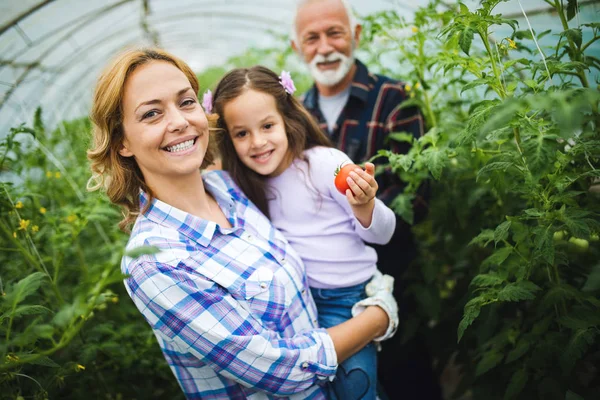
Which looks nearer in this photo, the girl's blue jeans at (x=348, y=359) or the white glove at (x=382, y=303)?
the girl's blue jeans at (x=348, y=359)

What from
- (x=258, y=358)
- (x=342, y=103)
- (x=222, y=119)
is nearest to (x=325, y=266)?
(x=258, y=358)

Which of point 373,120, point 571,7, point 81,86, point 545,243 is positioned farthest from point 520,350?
point 81,86

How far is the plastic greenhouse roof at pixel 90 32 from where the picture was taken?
4.70 metres

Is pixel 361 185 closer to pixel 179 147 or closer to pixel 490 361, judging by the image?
pixel 179 147

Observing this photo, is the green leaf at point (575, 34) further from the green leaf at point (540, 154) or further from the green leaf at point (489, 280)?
the green leaf at point (489, 280)

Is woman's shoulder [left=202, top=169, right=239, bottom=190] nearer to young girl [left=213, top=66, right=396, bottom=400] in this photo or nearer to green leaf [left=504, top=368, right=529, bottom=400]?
young girl [left=213, top=66, right=396, bottom=400]

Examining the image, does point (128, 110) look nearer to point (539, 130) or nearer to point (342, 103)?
point (539, 130)

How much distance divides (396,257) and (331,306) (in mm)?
892

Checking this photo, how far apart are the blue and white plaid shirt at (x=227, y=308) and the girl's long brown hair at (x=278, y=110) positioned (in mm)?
339

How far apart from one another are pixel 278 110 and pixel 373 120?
0.84 m

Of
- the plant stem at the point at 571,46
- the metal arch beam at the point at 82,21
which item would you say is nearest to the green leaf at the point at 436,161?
the plant stem at the point at 571,46

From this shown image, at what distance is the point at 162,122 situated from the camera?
1.58 metres

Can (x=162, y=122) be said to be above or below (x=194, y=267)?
above

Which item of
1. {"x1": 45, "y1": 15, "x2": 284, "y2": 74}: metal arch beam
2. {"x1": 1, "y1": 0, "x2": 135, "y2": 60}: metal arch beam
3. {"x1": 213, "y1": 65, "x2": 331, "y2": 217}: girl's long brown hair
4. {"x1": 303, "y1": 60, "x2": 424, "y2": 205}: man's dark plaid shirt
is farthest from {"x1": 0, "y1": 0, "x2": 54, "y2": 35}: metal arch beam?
{"x1": 303, "y1": 60, "x2": 424, "y2": 205}: man's dark plaid shirt
